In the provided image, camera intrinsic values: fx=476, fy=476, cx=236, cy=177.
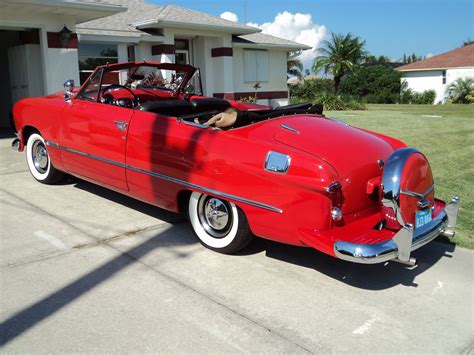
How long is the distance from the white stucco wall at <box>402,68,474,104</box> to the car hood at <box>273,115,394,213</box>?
37892 mm

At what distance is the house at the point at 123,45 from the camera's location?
36.0 ft

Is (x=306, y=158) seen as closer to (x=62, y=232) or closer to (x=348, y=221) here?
(x=348, y=221)

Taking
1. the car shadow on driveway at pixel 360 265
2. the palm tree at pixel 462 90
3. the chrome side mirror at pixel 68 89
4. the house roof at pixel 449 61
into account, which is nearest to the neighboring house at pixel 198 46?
the chrome side mirror at pixel 68 89

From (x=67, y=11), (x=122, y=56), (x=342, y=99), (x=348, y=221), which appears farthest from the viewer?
(x=342, y=99)

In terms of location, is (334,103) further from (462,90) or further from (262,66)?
(462,90)

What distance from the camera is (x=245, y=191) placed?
380 centimetres

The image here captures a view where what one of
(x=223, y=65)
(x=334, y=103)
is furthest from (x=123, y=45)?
(x=334, y=103)

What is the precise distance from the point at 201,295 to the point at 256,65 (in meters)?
17.6

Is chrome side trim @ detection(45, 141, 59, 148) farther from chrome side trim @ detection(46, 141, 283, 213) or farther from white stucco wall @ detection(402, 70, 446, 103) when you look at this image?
white stucco wall @ detection(402, 70, 446, 103)

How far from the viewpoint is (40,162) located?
6.28 metres

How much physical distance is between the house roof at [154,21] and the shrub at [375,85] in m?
25.7

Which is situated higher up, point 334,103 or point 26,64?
point 26,64

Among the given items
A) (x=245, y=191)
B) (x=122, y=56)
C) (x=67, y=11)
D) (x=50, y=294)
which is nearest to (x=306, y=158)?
(x=245, y=191)

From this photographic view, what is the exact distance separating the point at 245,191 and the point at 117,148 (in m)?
1.67
